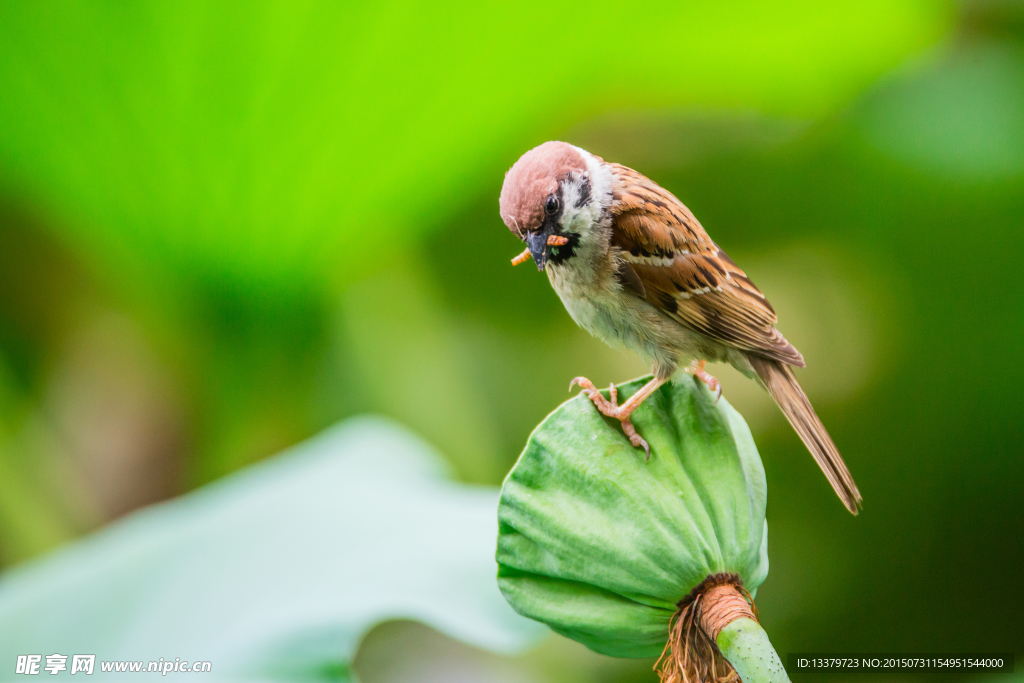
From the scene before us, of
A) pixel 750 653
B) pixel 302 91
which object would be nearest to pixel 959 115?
pixel 302 91

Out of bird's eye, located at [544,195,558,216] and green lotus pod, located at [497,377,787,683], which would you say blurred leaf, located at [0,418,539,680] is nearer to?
green lotus pod, located at [497,377,787,683]

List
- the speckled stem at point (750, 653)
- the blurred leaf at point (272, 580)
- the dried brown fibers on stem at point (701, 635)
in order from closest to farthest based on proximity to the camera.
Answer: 1. the speckled stem at point (750, 653)
2. the dried brown fibers on stem at point (701, 635)
3. the blurred leaf at point (272, 580)

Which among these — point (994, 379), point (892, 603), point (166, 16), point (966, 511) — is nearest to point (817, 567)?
point (892, 603)

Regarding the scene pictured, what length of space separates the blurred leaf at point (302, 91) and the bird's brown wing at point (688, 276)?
65cm

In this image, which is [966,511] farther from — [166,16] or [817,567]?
[166,16]

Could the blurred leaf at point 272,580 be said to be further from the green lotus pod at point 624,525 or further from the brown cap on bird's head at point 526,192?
the brown cap on bird's head at point 526,192

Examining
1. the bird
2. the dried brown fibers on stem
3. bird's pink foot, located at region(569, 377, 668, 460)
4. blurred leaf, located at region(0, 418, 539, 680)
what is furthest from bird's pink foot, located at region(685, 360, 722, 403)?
blurred leaf, located at region(0, 418, 539, 680)

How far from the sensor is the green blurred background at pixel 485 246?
1.71 m

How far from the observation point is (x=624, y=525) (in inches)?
31.9

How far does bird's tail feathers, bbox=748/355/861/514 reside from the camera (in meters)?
1.02

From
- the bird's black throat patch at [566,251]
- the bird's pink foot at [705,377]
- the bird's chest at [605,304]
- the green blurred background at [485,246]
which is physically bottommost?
the bird's pink foot at [705,377]

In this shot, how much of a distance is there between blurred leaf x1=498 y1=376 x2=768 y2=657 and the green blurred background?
45.9 inches

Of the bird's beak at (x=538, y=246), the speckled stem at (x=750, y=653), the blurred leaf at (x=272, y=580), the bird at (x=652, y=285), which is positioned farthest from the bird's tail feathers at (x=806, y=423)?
the blurred leaf at (x=272, y=580)

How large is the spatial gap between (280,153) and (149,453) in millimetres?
987
